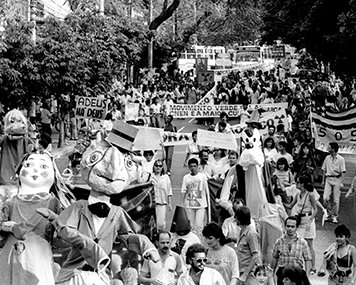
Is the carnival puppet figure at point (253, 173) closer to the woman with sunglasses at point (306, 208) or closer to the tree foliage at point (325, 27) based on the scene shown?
the woman with sunglasses at point (306, 208)

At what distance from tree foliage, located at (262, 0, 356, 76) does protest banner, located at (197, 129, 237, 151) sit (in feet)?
11.1

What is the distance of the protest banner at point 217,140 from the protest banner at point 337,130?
4387 millimetres

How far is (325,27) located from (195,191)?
776cm

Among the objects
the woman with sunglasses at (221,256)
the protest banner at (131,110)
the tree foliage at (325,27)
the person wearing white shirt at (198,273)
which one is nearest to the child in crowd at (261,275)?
the woman with sunglasses at (221,256)

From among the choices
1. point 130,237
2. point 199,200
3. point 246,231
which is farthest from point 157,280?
point 199,200

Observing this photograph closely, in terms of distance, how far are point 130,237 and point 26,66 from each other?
17444 millimetres

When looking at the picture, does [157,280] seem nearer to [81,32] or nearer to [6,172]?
[6,172]

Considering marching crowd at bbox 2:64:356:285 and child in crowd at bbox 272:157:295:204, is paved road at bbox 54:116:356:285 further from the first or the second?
child in crowd at bbox 272:157:295:204

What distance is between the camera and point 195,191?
47.5 feet

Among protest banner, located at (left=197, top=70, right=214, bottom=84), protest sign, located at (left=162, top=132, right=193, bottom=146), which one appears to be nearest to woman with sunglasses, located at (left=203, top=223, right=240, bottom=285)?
protest sign, located at (left=162, top=132, right=193, bottom=146)

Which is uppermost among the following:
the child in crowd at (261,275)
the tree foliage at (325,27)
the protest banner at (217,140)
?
the tree foliage at (325,27)

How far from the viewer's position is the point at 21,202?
374 inches

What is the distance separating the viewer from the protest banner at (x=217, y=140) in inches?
674

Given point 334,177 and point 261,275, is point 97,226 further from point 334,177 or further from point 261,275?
point 334,177
